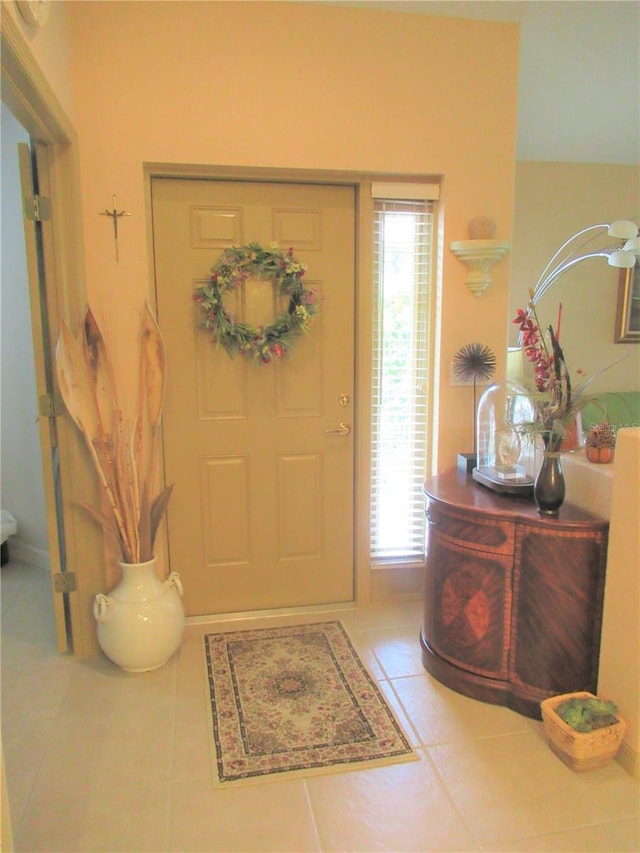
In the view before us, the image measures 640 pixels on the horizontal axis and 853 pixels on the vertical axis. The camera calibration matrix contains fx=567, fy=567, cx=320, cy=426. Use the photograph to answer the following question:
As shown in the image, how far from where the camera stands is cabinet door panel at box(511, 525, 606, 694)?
1.93 m

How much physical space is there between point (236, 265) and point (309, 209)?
447 millimetres

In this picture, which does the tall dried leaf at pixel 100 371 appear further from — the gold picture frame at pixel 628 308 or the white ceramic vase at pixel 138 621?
the gold picture frame at pixel 628 308

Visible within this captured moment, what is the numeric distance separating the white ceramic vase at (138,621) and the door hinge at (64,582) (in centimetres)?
18

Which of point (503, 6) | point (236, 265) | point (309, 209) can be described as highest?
point (503, 6)

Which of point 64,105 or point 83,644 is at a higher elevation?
point 64,105

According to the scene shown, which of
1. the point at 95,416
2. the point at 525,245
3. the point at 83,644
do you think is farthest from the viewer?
the point at 525,245

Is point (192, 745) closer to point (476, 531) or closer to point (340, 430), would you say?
point (476, 531)

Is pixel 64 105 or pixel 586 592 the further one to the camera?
pixel 64 105

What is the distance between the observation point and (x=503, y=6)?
2.41m

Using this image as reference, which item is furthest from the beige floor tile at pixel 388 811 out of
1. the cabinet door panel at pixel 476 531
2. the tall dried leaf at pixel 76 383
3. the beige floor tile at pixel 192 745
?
the tall dried leaf at pixel 76 383

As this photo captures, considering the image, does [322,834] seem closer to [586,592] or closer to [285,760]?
[285,760]

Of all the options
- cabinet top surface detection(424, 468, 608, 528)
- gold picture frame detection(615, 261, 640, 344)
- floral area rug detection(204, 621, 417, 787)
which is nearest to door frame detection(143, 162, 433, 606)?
floral area rug detection(204, 621, 417, 787)

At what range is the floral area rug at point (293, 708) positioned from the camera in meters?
1.87

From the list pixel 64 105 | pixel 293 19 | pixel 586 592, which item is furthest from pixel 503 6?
pixel 586 592
